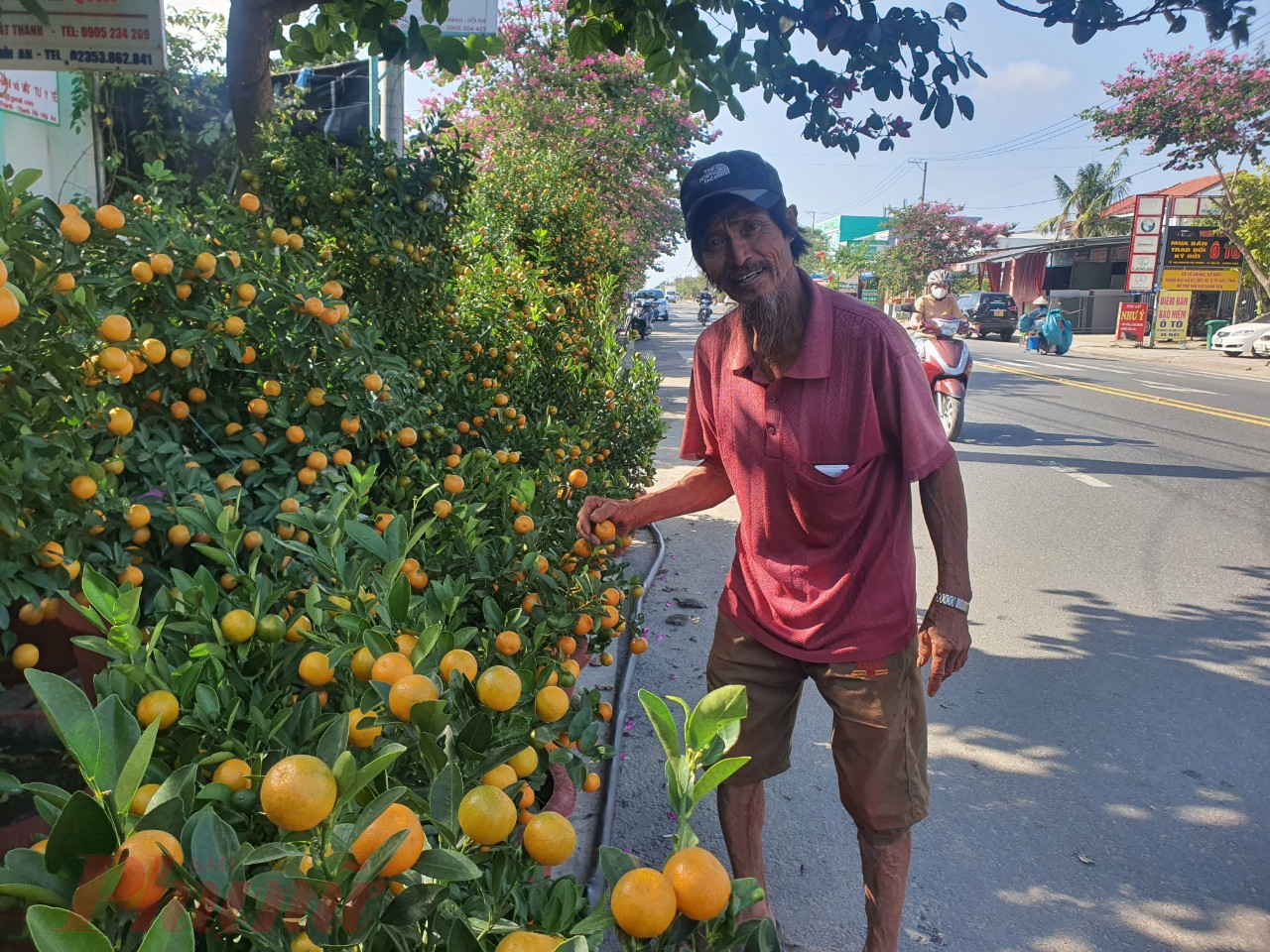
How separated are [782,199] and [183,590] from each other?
174 cm

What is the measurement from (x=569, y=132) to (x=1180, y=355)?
22.7 metres

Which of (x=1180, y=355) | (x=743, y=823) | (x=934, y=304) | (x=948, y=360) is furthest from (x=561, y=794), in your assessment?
→ (x=1180, y=355)

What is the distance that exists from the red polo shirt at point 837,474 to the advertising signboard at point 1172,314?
111 ft

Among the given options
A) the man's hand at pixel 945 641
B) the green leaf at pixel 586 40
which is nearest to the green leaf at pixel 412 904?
the man's hand at pixel 945 641

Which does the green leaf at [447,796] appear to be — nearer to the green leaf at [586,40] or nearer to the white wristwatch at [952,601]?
the white wristwatch at [952,601]

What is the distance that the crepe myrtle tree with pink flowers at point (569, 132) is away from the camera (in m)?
8.16

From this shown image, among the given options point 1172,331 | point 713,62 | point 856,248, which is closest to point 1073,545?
point 713,62

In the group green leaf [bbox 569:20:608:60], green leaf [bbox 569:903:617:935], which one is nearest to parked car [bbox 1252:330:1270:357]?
green leaf [bbox 569:20:608:60]

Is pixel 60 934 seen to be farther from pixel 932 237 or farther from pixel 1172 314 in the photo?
pixel 932 237

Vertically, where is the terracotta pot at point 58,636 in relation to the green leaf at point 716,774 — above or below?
below

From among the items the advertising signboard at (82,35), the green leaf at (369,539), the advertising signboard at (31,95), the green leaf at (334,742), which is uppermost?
the advertising signboard at (31,95)

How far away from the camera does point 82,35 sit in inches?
129

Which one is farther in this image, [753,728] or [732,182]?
[753,728]

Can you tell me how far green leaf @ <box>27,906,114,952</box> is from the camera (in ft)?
1.84
